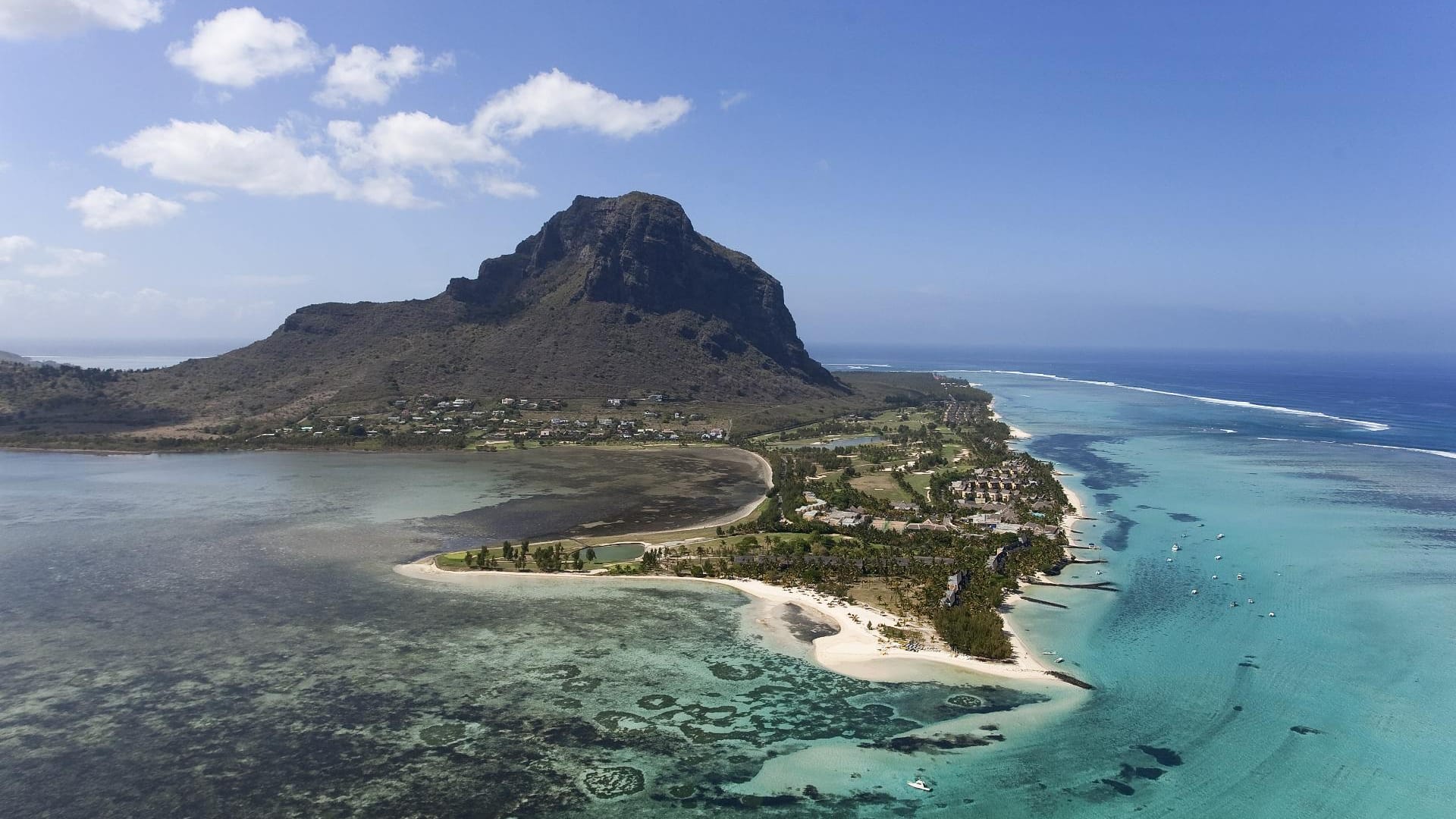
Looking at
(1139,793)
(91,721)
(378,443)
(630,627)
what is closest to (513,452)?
(378,443)

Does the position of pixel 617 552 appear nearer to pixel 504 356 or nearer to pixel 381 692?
pixel 381 692

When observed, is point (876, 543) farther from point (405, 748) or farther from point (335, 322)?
point (335, 322)

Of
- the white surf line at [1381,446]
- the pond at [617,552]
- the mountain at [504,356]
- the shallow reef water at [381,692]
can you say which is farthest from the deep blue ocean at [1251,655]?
the mountain at [504,356]

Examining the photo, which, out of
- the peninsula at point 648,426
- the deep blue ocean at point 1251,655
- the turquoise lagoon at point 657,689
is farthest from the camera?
the peninsula at point 648,426

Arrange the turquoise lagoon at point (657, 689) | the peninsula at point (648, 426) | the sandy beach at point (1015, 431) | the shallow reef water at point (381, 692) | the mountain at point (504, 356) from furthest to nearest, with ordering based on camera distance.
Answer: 1. the mountain at point (504, 356)
2. the sandy beach at point (1015, 431)
3. the peninsula at point (648, 426)
4. the turquoise lagoon at point (657, 689)
5. the shallow reef water at point (381, 692)

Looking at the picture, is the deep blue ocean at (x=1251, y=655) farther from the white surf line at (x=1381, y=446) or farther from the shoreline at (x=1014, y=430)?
the shoreline at (x=1014, y=430)

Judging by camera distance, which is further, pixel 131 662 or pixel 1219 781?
pixel 131 662
